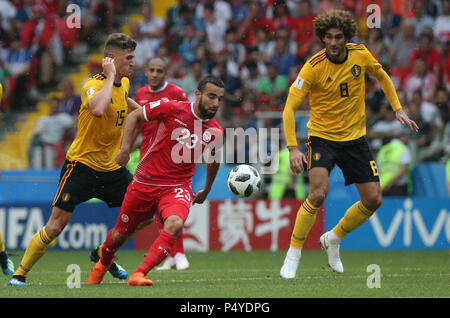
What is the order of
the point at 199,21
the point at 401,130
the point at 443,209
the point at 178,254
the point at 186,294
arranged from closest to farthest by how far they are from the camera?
the point at 186,294 < the point at 178,254 < the point at 443,209 < the point at 401,130 < the point at 199,21

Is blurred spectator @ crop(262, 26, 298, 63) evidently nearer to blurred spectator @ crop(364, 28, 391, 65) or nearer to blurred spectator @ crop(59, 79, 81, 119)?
blurred spectator @ crop(364, 28, 391, 65)

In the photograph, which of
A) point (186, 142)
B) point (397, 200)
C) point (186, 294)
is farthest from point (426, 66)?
point (186, 294)

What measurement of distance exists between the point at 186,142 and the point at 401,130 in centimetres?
743

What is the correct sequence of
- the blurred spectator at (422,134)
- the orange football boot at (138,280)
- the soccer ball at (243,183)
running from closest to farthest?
the orange football boot at (138,280) < the soccer ball at (243,183) < the blurred spectator at (422,134)

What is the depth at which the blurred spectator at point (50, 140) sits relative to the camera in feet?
48.1

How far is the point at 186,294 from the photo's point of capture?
6820mm

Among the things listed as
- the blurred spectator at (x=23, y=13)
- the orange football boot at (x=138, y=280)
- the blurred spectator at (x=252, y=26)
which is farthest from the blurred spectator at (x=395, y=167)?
the blurred spectator at (x=23, y=13)

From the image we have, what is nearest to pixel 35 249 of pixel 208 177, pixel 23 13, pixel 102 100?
pixel 102 100

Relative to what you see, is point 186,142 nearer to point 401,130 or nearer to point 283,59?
point 401,130

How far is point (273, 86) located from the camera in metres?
16.1

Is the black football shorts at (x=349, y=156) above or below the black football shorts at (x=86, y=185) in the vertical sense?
above

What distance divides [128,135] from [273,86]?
8668mm

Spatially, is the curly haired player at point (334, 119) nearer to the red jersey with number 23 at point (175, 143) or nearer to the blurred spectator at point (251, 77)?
the red jersey with number 23 at point (175, 143)

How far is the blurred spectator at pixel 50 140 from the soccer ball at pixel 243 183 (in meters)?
6.78
